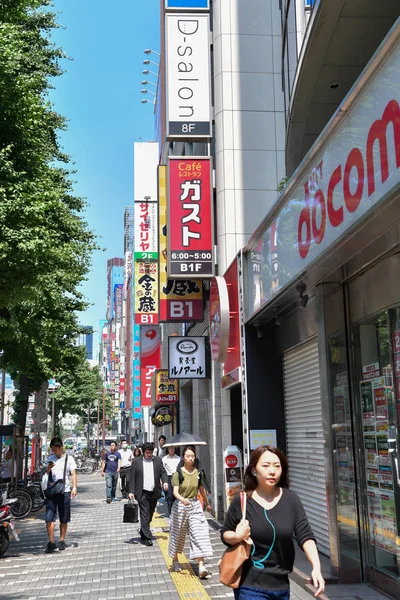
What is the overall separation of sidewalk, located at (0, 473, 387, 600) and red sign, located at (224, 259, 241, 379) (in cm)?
314

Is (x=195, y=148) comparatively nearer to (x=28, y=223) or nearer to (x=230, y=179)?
(x=230, y=179)

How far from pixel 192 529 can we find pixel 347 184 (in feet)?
16.4

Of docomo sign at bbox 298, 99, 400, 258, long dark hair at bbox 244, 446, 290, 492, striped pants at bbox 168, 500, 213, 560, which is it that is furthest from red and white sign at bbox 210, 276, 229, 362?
long dark hair at bbox 244, 446, 290, 492

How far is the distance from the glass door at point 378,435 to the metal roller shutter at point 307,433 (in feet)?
5.07

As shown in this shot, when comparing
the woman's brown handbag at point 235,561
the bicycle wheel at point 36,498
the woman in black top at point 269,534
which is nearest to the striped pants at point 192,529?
the woman in black top at point 269,534

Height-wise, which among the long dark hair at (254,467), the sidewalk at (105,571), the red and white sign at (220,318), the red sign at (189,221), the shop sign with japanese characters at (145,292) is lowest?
the sidewalk at (105,571)

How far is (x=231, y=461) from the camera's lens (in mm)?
11930

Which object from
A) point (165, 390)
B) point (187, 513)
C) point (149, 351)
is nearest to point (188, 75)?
point (187, 513)

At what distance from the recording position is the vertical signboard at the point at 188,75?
14281 millimetres

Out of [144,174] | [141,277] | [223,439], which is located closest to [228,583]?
[223,439]

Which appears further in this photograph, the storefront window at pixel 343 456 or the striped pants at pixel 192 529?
the striped pants at pixel 192 529

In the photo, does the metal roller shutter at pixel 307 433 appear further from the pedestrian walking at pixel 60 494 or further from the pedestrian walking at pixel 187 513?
the pedestrian walking at pixel 60 494

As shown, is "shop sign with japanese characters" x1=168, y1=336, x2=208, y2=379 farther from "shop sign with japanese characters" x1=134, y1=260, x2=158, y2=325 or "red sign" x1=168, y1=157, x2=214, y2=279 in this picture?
"shop sign with japanese characters" x1=134, y1=260, x2=158, y2=325

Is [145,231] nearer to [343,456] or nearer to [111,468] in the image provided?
[111,468]
